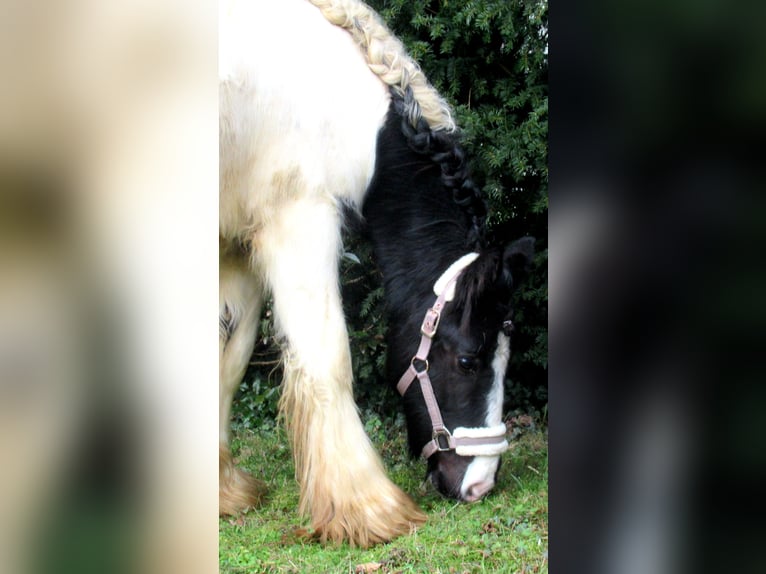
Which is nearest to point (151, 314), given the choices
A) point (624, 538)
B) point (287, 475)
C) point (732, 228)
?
point (287, 475)

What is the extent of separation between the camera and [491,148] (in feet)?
9.89

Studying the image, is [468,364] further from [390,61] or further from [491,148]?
[390,61]

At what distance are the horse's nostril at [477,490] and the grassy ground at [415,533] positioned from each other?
28 mm

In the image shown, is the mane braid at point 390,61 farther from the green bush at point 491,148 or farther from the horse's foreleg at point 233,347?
the horse's foreleg at point 233,347

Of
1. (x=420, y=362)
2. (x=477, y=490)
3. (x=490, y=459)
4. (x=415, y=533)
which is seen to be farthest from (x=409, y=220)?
(x=415, y=533)

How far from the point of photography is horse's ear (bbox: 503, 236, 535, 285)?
9.75ft

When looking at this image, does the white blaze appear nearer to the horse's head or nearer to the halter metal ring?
the horse's head

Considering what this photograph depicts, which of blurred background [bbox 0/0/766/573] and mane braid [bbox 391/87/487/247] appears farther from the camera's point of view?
mane braid [bbox 391/87/487/247]

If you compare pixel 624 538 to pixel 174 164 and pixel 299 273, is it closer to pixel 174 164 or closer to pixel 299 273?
pixel 299 273

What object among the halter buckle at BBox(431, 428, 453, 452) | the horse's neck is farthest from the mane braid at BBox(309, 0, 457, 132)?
the halter buckle at BBox(431, 428, 453, 452)

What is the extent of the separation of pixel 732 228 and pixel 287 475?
194cm

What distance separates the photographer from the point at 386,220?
307 centimetres

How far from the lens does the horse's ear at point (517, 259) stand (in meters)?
2.97

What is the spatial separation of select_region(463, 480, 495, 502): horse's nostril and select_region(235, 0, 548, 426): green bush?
0.32m
